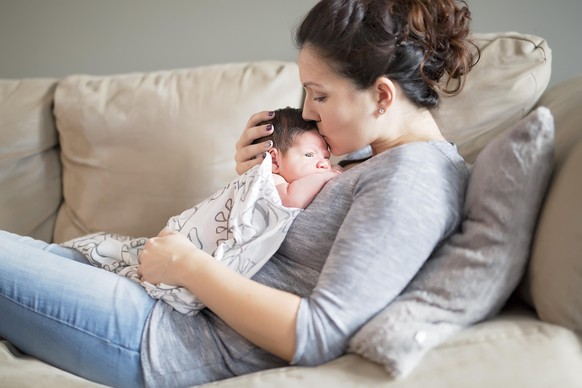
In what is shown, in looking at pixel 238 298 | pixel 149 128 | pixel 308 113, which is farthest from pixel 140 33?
pixel 238 298

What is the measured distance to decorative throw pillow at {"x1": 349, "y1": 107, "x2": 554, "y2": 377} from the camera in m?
0.92

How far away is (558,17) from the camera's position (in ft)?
5.82

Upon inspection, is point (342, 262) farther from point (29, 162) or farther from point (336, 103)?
point (29, 162)

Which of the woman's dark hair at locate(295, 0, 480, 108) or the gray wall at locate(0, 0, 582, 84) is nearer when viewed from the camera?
the woman's dark hair at locate(295, 0, 480, 108)

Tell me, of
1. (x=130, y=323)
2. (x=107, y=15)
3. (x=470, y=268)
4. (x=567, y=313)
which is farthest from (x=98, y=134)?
(x=567, y=313)

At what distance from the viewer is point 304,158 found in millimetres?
1308

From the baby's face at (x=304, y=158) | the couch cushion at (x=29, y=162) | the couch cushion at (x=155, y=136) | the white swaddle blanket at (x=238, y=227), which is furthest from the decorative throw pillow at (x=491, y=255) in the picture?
the couch cushion at (x=29, y=162)

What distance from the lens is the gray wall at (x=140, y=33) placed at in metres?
2.01

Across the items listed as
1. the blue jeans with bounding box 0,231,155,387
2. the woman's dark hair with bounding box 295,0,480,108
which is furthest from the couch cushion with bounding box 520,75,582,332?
the blue jeans with bounding box 0,231,155,387

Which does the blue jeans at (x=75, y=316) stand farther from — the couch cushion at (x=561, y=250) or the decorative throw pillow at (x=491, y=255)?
the couch cushion at (x=561, y=250)

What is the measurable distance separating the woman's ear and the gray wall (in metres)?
0.88

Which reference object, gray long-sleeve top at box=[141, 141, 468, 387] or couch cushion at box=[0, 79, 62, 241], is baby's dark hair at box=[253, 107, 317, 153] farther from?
couch cushion at box=[0, 79, 62, 241]

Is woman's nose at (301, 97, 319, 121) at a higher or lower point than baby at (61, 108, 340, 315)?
higher

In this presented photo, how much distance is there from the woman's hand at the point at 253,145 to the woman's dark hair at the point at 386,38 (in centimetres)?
25
